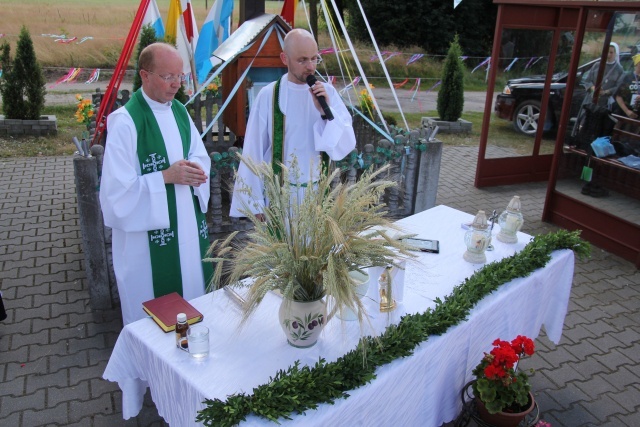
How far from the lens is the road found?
13.5 metres

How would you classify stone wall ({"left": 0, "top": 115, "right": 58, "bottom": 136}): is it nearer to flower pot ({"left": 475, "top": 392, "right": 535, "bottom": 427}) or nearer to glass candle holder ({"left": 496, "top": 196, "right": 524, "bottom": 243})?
glass candle holder ({"left": 496, "top": 196, "right": 524, "bottom": 243})

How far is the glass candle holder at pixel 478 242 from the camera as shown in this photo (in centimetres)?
318

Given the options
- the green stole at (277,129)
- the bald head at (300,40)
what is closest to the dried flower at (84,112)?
the green stole at (277,129)

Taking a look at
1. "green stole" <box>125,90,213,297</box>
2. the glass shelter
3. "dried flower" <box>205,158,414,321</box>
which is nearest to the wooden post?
"green stole" <box>125,90,213,297</box>

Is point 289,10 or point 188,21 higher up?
point 289,10

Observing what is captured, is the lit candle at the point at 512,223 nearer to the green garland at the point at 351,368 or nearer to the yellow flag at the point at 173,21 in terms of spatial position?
the green garland at the point at 351,368

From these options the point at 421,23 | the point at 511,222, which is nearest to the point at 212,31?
the point at 511,222

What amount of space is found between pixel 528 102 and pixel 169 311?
6851 mm

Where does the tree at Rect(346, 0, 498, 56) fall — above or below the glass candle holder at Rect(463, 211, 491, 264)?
above

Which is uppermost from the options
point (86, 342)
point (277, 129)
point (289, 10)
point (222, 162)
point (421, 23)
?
point (421, 23)

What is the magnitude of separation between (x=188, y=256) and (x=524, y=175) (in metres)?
6.00

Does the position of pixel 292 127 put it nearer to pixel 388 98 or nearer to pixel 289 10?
pixel 289 10

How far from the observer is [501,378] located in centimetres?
273

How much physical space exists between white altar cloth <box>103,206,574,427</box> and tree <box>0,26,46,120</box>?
27.1ft
